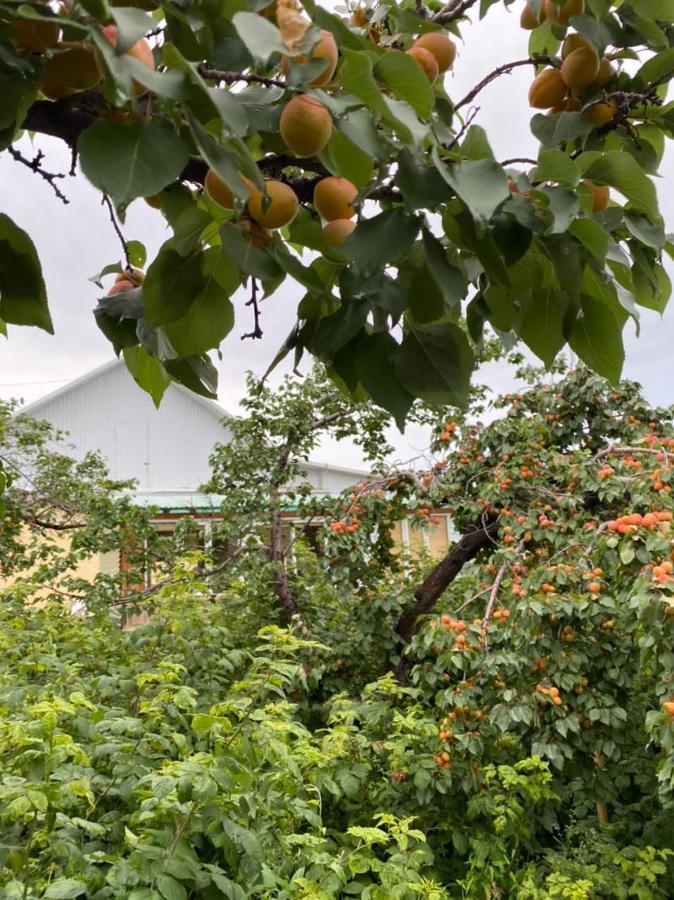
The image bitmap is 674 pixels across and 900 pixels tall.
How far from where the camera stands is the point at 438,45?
2.15 ft

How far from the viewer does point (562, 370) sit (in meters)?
3.60

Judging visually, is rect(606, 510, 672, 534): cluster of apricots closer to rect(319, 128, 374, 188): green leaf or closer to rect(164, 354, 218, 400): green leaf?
rect(164, 354, 218, 400): green leaf

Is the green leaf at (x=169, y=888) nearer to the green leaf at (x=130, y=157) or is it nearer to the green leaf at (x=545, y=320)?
the green leaf at (x=545, y=320)

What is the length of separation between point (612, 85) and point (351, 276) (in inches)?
12.8

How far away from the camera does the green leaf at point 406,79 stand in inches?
18.1

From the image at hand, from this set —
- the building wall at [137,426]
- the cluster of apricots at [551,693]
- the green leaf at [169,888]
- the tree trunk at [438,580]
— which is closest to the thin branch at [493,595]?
the cluster of apricots at [551,693]

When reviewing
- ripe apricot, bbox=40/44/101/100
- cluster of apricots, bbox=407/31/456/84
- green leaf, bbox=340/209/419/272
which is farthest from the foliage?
ripe apricot, bbox=40/44/101/100

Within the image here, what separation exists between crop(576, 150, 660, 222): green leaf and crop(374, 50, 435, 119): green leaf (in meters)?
0.17

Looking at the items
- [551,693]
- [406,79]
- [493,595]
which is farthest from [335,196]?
[493,595]

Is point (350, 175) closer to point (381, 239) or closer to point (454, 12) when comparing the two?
point (381, 239)

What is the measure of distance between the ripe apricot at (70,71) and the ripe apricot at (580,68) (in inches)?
16.7

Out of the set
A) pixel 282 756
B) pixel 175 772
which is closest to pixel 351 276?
pixel 175 772

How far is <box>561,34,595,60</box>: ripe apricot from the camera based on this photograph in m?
0.65

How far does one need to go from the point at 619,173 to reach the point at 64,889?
1255 millimetres
